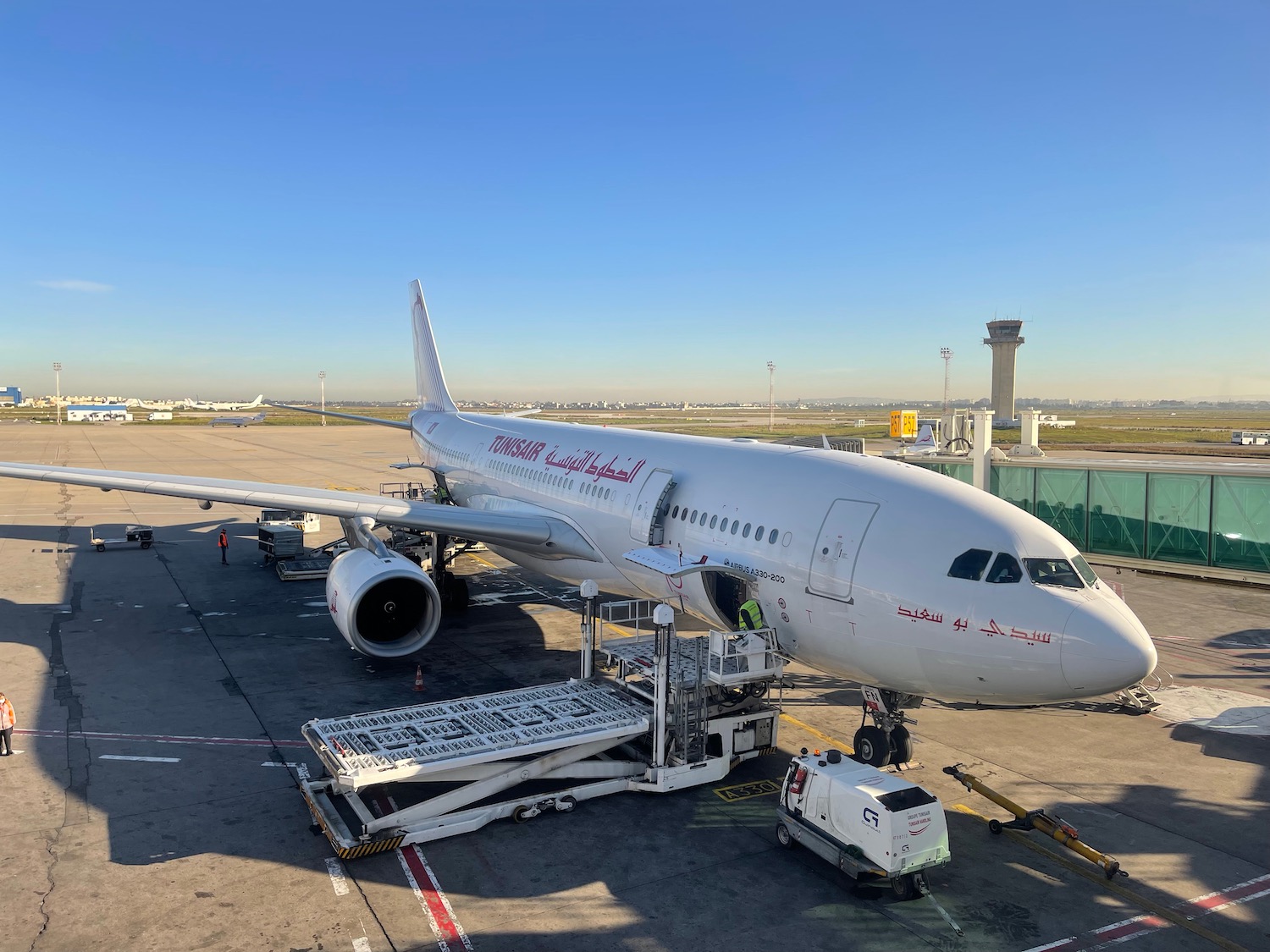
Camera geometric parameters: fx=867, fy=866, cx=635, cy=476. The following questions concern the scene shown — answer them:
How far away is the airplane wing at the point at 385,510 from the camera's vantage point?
60.9ft

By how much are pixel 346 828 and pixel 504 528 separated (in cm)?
872

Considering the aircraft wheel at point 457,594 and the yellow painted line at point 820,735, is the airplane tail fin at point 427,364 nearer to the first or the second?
the aircraft wheel at point 457,594

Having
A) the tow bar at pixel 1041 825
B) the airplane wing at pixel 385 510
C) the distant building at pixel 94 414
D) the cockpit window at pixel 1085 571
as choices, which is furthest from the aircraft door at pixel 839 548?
the distant building at pixel 94 414

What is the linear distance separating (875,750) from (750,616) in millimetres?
2478

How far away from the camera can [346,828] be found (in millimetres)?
10453

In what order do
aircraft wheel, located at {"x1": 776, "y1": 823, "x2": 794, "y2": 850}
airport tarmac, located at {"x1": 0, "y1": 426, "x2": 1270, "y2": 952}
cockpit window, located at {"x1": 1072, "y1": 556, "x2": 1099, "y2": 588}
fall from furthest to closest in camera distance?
aircraft wheel, located at {"x1": 776, "y1": 823, "x2": 794, "y2": 850}, cockpit window, located at {"x1": 1072, "y1": 556, "x2": 1099, "y2": 588}, airport tarmac, located at {"x1": 0, "y1": 426, "x2": 1270, "y2": 952}

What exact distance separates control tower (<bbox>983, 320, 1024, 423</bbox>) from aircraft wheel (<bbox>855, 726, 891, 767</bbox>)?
146 m

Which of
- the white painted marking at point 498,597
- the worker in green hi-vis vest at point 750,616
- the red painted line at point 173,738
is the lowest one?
the red painted line at point 173,738

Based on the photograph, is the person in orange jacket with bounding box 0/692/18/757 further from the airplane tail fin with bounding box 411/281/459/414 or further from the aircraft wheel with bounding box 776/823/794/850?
the airplane tail fin with bounding box 411/281/459/414

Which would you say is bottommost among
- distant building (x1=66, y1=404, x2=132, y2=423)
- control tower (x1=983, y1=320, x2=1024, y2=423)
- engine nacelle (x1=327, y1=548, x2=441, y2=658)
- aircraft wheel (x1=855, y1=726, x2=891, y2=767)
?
aircraft wheel (x1=855, y1=726, x2=891, y2=767)

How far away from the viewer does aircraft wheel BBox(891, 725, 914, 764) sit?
1203cm

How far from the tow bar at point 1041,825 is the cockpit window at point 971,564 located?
299 cm

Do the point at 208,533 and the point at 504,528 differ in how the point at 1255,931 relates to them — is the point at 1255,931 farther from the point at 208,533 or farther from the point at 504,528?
the point at 208,533

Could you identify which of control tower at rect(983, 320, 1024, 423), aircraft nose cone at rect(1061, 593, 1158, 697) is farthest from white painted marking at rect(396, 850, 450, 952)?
control tower at rect(983, 320, 1024, 423)
